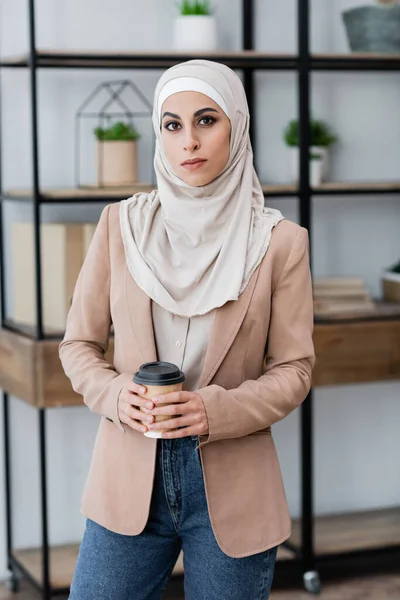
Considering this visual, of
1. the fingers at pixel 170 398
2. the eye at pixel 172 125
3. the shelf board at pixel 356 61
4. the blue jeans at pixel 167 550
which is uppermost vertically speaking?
the shelf board at pixel 356 61

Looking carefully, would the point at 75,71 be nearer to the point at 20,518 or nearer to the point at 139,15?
the point at 139,15

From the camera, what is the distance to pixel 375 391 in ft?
11.5

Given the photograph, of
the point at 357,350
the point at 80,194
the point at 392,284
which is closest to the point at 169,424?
the point at 80,194

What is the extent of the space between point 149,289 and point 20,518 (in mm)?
1850

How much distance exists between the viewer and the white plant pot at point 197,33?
293 centimetres

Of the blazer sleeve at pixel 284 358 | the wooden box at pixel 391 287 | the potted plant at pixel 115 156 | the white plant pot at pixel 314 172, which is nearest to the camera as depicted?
the blazer sleeve at pixel 284 358

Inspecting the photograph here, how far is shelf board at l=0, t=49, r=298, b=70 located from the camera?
8.93ft

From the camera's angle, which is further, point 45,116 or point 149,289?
point 45,116

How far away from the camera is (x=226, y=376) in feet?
5.11

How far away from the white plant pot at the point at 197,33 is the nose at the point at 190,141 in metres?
1.49

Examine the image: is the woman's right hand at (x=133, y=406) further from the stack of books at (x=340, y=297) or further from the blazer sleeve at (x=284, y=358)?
the stack of books at (x=340, y=297)

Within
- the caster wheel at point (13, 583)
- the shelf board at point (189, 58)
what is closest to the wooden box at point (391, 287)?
the shelf board at point (189, 58)

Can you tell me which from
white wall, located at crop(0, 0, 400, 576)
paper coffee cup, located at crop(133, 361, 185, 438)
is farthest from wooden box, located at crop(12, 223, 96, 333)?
paper coffee cup, located at crop(133, 361, 185, 438)

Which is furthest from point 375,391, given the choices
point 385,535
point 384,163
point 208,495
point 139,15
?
point 208,495
